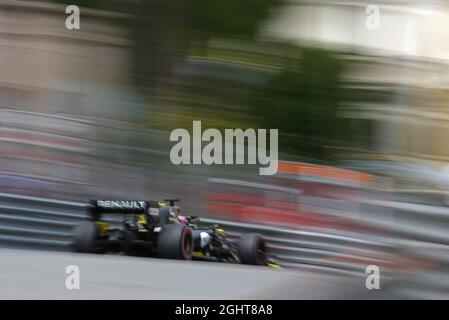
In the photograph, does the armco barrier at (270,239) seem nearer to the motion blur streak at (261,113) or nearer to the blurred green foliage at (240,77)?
the motion blur streak at (261,113)

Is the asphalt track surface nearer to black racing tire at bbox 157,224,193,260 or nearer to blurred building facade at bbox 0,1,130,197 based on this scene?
black racing tire at bbox 157,224,193,260

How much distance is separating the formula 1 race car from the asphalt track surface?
21 cm

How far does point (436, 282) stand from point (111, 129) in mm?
1861

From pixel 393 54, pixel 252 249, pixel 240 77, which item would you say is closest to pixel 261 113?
pixel 240 77

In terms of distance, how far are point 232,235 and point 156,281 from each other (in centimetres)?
74

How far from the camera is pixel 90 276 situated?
4.12 metres

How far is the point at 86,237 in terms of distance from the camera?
14.9ft

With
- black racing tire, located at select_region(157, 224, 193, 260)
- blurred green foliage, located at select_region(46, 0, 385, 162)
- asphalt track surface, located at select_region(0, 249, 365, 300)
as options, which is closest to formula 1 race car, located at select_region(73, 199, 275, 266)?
black racing tire, located at select_region(157, 224, 193, 260)

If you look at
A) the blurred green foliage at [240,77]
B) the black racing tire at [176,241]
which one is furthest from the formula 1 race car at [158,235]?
the blurred green foliage at [240,77]

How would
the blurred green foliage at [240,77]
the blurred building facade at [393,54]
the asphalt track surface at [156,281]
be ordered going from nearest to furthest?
the asphalt track surface at [156,281] → the blurred green foliage at [240,77] → the blurred building facade at [393,54]

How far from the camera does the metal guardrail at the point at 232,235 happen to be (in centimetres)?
458

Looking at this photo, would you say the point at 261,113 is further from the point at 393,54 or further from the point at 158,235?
the point at 158,235

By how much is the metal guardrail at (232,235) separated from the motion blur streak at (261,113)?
0.06 ft
